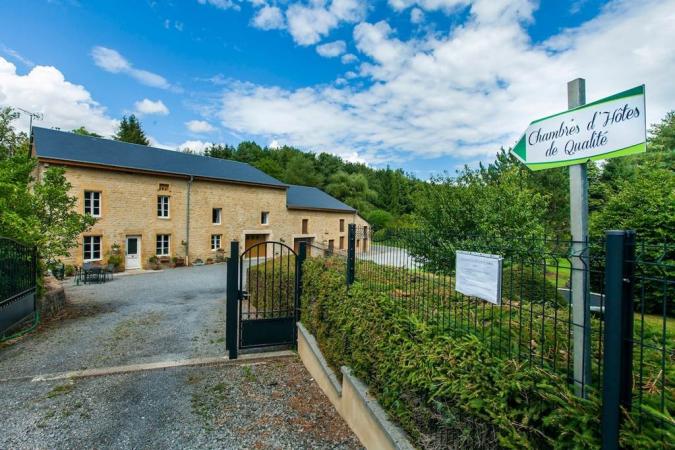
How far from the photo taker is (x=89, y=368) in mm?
5395

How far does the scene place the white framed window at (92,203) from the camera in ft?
59.0

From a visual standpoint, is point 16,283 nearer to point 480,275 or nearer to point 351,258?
point 351,258

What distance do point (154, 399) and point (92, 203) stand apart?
18129 mm

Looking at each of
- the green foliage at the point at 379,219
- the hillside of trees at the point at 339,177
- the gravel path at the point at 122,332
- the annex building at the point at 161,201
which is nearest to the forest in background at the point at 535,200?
the gravel path at the point at 122,332

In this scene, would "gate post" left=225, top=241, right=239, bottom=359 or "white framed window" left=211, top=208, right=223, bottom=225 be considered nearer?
"gate post" left=225, top=241, right=239, bottom=359

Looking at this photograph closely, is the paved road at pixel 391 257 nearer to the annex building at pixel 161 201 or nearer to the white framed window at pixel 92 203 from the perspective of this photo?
the annex building at pixel 161 201

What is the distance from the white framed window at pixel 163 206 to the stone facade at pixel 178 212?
0.76 ft

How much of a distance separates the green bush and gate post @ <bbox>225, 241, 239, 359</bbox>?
240 cm

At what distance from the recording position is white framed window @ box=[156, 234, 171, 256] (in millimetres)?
20609

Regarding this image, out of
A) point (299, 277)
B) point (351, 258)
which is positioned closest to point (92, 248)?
point (299, 277)

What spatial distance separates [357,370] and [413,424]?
1.11 meters

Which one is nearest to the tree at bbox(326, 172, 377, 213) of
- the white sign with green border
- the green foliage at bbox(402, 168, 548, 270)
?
the green foliage at bbox(402, 168, 548, 270)

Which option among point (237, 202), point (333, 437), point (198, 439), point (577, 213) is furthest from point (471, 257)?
point (237, 202)

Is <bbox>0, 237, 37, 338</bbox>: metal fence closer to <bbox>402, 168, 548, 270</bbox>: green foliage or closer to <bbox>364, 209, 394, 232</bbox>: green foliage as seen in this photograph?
<bbox>402, 168, 548, 270</bbox>: green foliage
